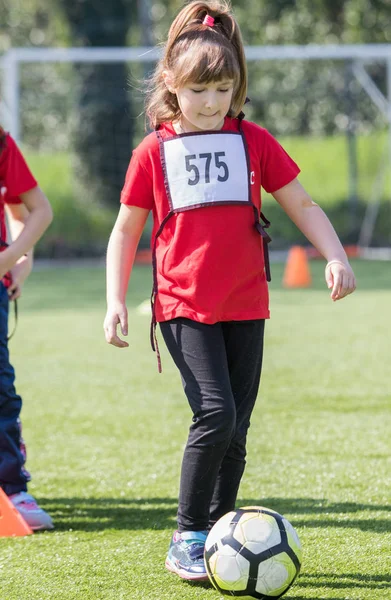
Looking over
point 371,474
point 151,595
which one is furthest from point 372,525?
point 151,595

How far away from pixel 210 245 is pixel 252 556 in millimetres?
925

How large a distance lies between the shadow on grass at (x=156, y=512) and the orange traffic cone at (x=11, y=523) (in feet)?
0.59

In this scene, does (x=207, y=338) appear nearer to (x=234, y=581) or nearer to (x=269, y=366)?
(x=234, y=581)

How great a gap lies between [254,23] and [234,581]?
26.4m

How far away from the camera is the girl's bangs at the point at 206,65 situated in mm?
2910

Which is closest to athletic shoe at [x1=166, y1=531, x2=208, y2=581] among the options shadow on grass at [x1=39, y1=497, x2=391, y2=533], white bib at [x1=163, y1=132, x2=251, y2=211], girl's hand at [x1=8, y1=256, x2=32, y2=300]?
shadow on grass at [x1=39, y1=497, x2=391, y2=533]

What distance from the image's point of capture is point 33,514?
3.65 m

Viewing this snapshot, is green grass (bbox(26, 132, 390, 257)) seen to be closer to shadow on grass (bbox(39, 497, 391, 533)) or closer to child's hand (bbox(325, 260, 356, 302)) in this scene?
shadow on grass (bbox(39, 497, 391, 533))

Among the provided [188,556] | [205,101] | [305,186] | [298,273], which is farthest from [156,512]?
[305,186]

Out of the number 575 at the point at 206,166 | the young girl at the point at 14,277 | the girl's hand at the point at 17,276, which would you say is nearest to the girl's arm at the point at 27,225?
the young girl at the point at 14,277

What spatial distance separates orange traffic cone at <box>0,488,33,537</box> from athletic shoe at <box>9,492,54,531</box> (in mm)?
71

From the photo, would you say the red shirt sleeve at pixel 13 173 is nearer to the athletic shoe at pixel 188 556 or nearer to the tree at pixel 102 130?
the athletic shoe at pixel 188 556

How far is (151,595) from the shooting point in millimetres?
2895

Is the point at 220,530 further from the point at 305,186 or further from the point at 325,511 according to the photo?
the point at 305,186
